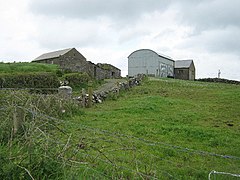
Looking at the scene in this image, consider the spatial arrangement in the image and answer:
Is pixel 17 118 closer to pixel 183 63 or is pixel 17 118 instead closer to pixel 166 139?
pixel 166 139

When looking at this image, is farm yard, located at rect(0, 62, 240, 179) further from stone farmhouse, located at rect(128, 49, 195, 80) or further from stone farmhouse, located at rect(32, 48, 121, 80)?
stone farmhouse, located at rect(128, 49, 195, 80)

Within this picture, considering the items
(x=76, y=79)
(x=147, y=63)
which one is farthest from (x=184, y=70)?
(x=76, y=79)

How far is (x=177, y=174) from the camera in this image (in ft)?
14.9

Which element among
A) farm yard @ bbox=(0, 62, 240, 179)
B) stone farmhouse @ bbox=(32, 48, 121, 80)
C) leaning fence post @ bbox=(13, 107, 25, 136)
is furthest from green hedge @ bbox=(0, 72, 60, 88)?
stone farmhouse @ bbox=(32, 48, 121, 80)

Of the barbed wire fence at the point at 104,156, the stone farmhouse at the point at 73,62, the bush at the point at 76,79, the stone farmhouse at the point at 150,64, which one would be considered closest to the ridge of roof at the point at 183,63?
the stone farmhouse at the point at 150,64

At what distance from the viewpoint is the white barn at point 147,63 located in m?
44.4

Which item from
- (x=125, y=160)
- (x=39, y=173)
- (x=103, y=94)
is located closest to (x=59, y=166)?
(x=39, y=173)

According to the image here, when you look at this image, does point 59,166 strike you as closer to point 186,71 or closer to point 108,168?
point 108,168

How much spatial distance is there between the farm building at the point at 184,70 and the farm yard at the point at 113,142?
3807 cm

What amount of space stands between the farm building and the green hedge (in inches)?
1504

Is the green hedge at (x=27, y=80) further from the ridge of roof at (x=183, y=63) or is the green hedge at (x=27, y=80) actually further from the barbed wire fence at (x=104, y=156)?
the ridge of roof at (x=183, y=63)

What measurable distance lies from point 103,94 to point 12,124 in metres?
11.9

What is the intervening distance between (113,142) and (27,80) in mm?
11233

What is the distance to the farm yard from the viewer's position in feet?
9.89
